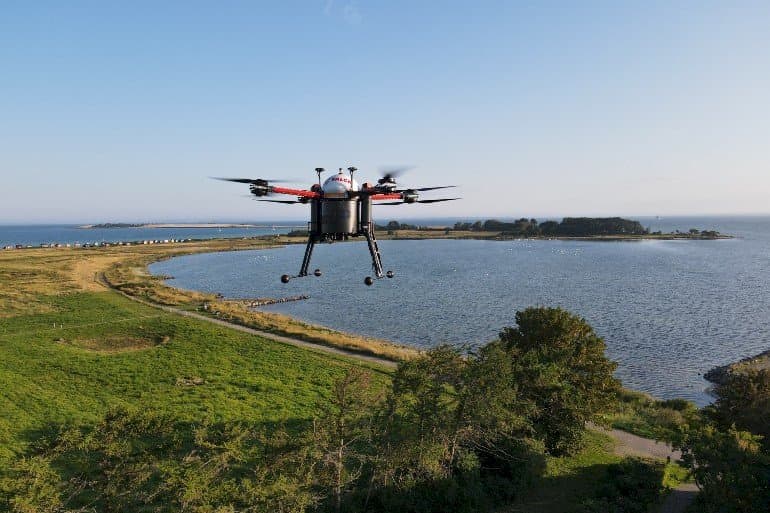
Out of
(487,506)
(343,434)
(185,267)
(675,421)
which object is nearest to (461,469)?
(487,506)

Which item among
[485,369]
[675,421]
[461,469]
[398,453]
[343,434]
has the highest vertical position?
[485,369]

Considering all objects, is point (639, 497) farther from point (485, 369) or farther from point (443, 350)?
point (443, 350)

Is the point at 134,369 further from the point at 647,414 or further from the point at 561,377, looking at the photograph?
the point at 647,414

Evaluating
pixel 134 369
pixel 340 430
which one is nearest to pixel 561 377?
pixel 340 430

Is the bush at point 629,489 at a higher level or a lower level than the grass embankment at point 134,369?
lower

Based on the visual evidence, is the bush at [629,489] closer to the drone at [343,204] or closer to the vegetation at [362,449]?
the vegetation at [362,449]

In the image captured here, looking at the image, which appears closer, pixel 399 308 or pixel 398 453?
pixel 398 453

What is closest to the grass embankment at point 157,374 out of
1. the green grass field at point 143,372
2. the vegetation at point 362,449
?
the green grass field at point 143,372
